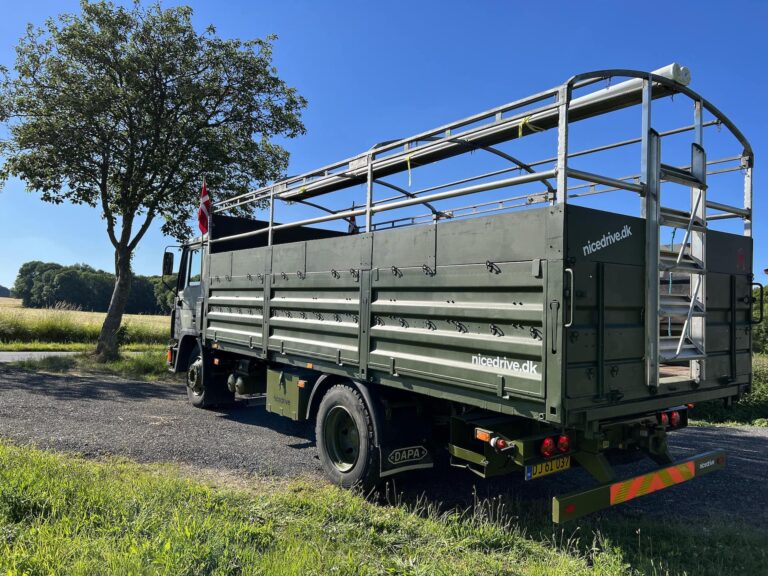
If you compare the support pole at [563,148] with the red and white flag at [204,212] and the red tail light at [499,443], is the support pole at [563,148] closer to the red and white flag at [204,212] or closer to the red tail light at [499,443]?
the red tail light at [499,443]

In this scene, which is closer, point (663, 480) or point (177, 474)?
point (663, 480)

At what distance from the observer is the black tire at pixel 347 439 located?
4586 millimetres

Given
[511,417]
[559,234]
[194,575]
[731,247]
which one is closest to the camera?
[194,575]

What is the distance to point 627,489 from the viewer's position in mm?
3754

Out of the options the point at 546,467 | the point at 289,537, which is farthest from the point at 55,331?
the point at 546,467

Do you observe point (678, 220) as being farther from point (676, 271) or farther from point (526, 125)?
point (526, 125)

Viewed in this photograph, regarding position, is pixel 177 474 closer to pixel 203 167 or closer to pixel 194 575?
pixel 194 575

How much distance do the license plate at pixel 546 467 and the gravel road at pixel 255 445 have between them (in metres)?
0.97

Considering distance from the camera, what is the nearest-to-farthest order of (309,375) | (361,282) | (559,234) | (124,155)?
(559,234) → (361,282) → (309,375) → (124,155)

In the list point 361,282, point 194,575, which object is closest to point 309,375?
Answer: point 361,282

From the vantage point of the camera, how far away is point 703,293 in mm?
4164

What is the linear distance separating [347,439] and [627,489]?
2.44 m

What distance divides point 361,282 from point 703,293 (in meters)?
2.76

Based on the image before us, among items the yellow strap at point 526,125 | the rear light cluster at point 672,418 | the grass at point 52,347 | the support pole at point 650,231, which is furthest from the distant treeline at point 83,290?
the support pole at point 650,231
